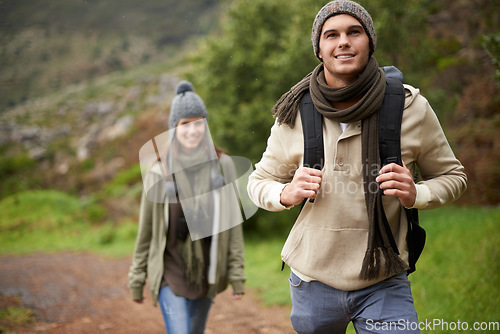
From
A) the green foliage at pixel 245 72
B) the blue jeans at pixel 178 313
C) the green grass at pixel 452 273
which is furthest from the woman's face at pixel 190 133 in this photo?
the green foliage at pixel 245 72

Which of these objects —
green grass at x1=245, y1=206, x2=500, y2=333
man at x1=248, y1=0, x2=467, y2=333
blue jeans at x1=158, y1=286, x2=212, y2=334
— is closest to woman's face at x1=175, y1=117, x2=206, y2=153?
blue jeans at x1=158, y1=286, x2=212, y2=334

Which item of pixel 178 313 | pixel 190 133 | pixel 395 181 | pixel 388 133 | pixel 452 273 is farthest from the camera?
pixel 452 273

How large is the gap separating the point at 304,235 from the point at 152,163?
1.55 m

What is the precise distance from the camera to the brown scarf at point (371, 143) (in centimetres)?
198

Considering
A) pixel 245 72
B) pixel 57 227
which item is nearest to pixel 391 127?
pixel 245 72

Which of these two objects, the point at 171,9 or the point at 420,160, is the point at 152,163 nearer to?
the point at 420,160

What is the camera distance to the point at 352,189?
6.77 ft

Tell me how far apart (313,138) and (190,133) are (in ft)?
5.07

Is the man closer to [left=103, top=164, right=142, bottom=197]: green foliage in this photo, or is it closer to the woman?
the woman

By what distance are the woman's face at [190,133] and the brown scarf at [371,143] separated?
1.51 metres

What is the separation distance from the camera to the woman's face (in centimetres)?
339

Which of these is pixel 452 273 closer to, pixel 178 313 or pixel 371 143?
pixel 178 313

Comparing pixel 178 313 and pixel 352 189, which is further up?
pixel 352 189

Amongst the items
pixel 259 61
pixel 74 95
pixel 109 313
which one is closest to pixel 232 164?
pixel 109 313
